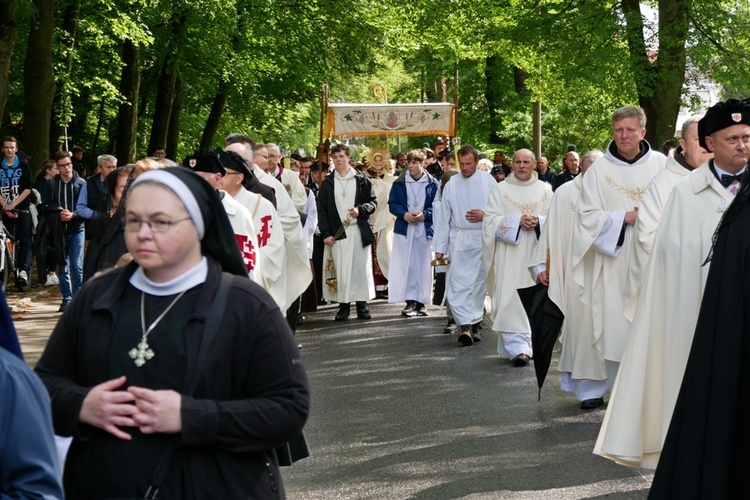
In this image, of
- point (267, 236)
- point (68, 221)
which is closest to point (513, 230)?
point (267, 236)

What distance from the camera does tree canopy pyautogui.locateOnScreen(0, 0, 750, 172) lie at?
21125 mm

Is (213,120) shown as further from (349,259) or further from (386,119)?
(349,259)

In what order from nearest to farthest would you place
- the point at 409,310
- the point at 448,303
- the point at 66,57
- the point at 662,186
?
the point at 662,186
the point at 448,303
the point at 409,310
the point at 66,57

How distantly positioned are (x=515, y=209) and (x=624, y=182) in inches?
128

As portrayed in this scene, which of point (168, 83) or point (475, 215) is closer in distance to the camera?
point (475, 215)

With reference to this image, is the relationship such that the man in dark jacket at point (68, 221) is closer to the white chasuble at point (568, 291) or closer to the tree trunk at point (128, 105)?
the white chasuble at point (568, 291)

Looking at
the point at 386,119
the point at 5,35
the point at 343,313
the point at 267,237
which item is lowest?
the point at 343,313

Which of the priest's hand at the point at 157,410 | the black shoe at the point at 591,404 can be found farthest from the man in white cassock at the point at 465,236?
the priest's hand at the point at 157,410

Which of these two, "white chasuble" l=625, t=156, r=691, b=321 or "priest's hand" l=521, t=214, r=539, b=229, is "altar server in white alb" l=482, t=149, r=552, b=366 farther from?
"white chasuble" l=625, t=156, r=691, b=321

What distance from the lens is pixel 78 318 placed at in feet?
11.9

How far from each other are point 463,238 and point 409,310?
8.25 feet

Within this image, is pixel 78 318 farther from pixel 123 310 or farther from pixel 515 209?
pixel 515 209

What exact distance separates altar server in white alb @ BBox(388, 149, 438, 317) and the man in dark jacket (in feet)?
12.7

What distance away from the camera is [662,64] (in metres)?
20.8
